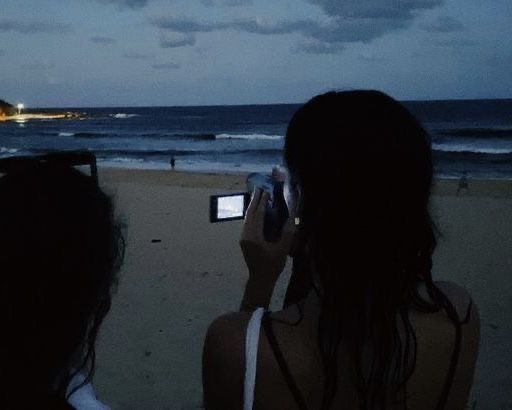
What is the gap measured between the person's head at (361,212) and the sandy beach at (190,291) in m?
0.54

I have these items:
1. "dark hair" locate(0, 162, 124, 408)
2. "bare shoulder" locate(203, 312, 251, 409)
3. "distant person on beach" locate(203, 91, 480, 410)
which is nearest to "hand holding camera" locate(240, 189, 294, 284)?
"distant person on beach" locate(203, 91, 480, 410)

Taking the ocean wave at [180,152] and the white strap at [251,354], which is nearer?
the white strap at [251,354]

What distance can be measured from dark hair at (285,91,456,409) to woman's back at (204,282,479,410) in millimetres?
31

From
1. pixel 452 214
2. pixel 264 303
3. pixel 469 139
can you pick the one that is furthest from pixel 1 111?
pixel 469 139

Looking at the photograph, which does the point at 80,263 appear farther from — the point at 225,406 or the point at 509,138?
the point at 509,138

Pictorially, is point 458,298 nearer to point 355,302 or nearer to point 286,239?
point 355,302

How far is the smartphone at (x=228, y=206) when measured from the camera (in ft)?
8.59

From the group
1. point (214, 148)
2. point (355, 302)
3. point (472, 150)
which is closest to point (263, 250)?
point (355, 302)

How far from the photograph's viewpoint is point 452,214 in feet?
29.7

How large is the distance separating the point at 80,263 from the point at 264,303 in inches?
30.2

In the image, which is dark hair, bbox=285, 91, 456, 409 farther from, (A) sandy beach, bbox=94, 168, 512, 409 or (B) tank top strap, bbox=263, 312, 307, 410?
(A) sandy beach, bbox=94, 168, 512, 409

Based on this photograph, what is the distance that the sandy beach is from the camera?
3674mm

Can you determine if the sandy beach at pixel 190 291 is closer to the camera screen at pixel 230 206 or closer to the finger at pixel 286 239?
the finger at pixel 286 239

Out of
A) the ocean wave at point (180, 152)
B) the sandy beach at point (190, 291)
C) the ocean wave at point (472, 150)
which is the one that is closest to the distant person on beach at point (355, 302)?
the sandy beach at point (190, 291)
